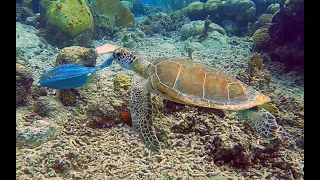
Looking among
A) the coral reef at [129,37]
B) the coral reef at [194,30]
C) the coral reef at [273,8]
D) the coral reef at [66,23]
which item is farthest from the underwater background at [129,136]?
the coral reef at [273,8]

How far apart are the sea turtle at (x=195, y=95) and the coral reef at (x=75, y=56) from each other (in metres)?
1.48

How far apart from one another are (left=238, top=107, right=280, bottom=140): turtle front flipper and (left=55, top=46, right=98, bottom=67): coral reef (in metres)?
2.87

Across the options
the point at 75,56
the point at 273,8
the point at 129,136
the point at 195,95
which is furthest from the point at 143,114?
the point at 273,8

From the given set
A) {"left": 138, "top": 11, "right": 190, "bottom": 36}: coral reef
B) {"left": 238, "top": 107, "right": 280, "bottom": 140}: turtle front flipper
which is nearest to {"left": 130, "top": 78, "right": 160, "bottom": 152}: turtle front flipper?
{"left": 238, "top": 107, "right": 280, "bottom": 140}: turtle front flipper

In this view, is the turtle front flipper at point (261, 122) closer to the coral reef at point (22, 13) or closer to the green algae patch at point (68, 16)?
the green algae patch at point (68, 16)

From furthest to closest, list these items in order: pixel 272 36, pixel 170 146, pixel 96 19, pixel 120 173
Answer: pixel 96 19
pixel 272 36
pixel 170 146
pixel 120 173

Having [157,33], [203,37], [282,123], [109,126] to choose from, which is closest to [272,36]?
[203,37]

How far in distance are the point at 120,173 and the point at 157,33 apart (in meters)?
8.46

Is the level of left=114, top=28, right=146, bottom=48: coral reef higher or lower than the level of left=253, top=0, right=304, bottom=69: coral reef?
lower

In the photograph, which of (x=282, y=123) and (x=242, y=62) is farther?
(x=242, y=62)

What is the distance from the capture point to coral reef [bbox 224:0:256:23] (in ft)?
34.7

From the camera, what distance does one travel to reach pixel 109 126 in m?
3.10

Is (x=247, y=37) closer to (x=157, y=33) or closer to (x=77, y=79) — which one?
(x=157, y=33)

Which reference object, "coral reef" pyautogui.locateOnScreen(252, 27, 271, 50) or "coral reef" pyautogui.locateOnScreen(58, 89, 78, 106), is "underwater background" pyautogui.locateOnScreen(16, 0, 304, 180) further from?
"coral reef" pyautogui.locateOnScreen(252, 27, 271, 50)
